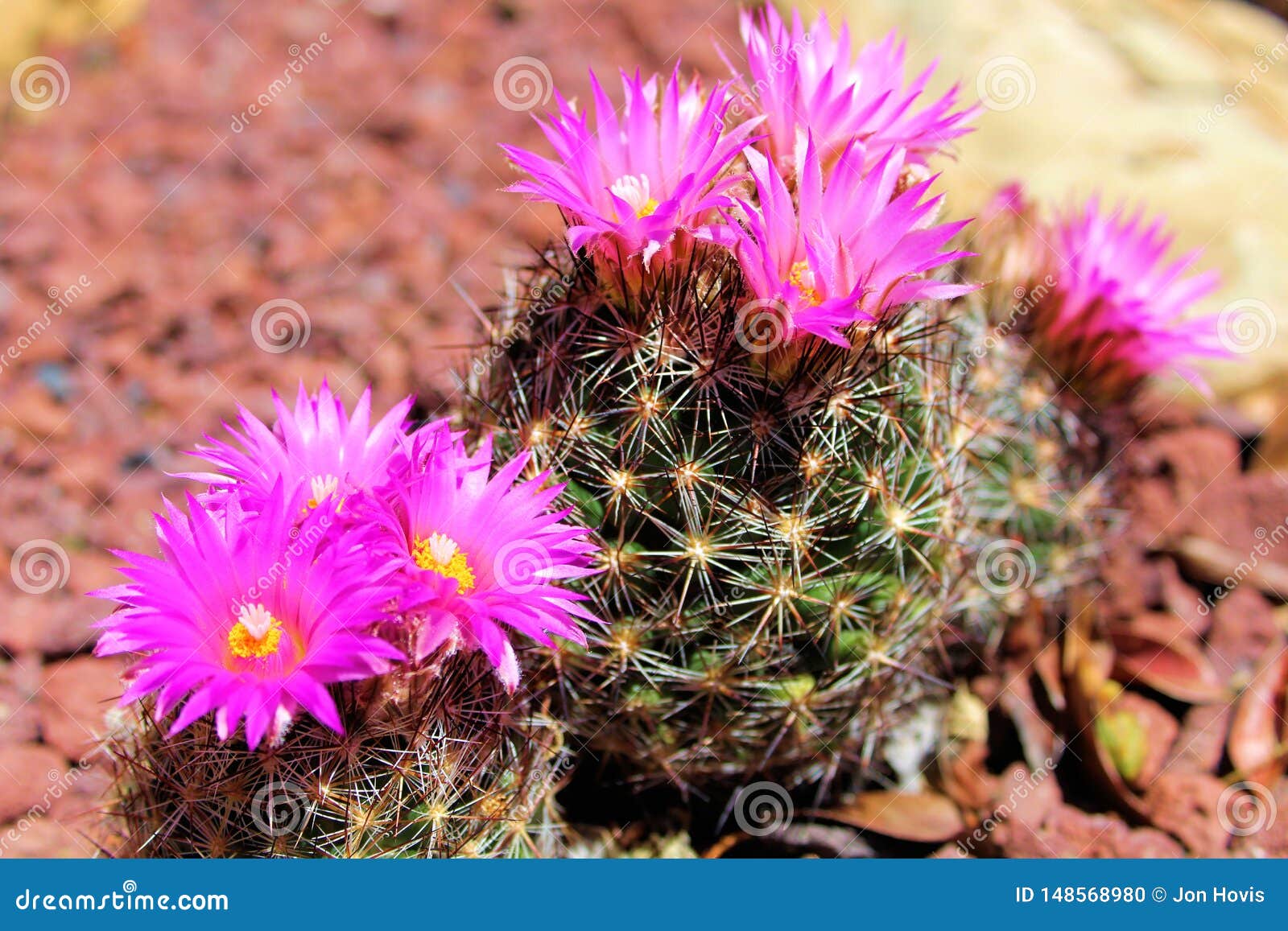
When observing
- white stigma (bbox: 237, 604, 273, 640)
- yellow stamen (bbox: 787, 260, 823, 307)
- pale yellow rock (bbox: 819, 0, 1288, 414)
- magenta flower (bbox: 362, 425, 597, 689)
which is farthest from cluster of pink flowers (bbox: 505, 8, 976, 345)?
pale yellow rock (bbox: 819, 0, 1288, 414)

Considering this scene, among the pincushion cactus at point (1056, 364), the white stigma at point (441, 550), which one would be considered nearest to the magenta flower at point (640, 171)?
the white stigma at point (441, 550)

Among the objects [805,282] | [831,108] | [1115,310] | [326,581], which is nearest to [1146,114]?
[1115,310]

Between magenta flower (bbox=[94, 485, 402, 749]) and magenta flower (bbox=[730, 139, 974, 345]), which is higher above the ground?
magenta flower (bbox=[730, 139, 974, 345])

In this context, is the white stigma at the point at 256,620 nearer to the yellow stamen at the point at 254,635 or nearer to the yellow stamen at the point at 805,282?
the yellow stamen at the point at 254,635

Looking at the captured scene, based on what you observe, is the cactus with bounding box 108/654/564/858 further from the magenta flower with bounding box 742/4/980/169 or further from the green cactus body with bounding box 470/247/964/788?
the magenta flower with bounding box 742/4/980/169

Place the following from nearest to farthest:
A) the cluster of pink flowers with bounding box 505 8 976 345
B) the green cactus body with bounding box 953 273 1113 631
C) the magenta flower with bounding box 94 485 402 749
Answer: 1. the magenta flower with bounding box 94 485 402 749
2. the cluster of pink flowers with bounding box 505 8 976 345
3. the green cactus body with bounding box 953 273 1113 631

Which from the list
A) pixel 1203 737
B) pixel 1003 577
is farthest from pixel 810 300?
pixel 1203 737

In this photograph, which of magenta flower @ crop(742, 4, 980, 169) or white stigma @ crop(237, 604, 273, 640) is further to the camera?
magenta flower @ crop(742, 4, 980, 169)

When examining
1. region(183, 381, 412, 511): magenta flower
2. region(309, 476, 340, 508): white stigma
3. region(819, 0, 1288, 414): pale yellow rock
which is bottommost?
region(309, 476, 340, 508): white stigma
